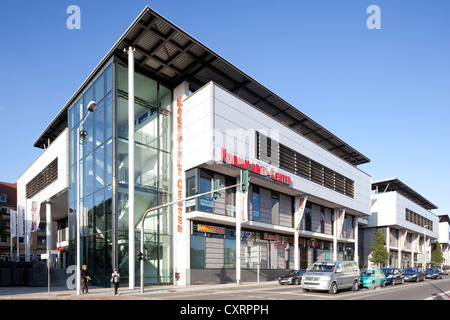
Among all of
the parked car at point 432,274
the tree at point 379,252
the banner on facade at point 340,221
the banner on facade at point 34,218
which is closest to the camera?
the banner on facade at point 34,218

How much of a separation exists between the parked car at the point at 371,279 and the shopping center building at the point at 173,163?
920 cm

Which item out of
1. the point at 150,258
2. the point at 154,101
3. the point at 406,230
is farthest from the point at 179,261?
the point at 406,230

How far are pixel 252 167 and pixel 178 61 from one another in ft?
35.2

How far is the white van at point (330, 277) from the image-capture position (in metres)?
20.9

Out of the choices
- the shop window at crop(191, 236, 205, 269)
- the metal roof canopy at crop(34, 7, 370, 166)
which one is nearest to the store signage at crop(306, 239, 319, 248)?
the metal roof canopy at crop(34, 7, 370, 166)

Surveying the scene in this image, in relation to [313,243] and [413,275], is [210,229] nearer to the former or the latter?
[313,243]

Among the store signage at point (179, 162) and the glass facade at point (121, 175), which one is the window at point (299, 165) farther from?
the glass facade at point (121, 175)

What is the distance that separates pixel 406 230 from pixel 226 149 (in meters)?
57.6

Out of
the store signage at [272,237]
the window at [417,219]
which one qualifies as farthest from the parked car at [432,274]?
the window at [417,219]

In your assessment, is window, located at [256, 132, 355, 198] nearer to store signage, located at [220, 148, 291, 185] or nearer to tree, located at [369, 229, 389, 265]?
store signage, located at [220, 148, 291, 185]

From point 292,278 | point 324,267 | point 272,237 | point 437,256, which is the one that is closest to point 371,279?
point 324,267

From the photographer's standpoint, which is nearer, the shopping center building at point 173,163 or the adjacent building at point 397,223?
the shopping center building at point 173,163

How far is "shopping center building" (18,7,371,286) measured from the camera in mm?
30125

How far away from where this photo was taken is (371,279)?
1025 inches
